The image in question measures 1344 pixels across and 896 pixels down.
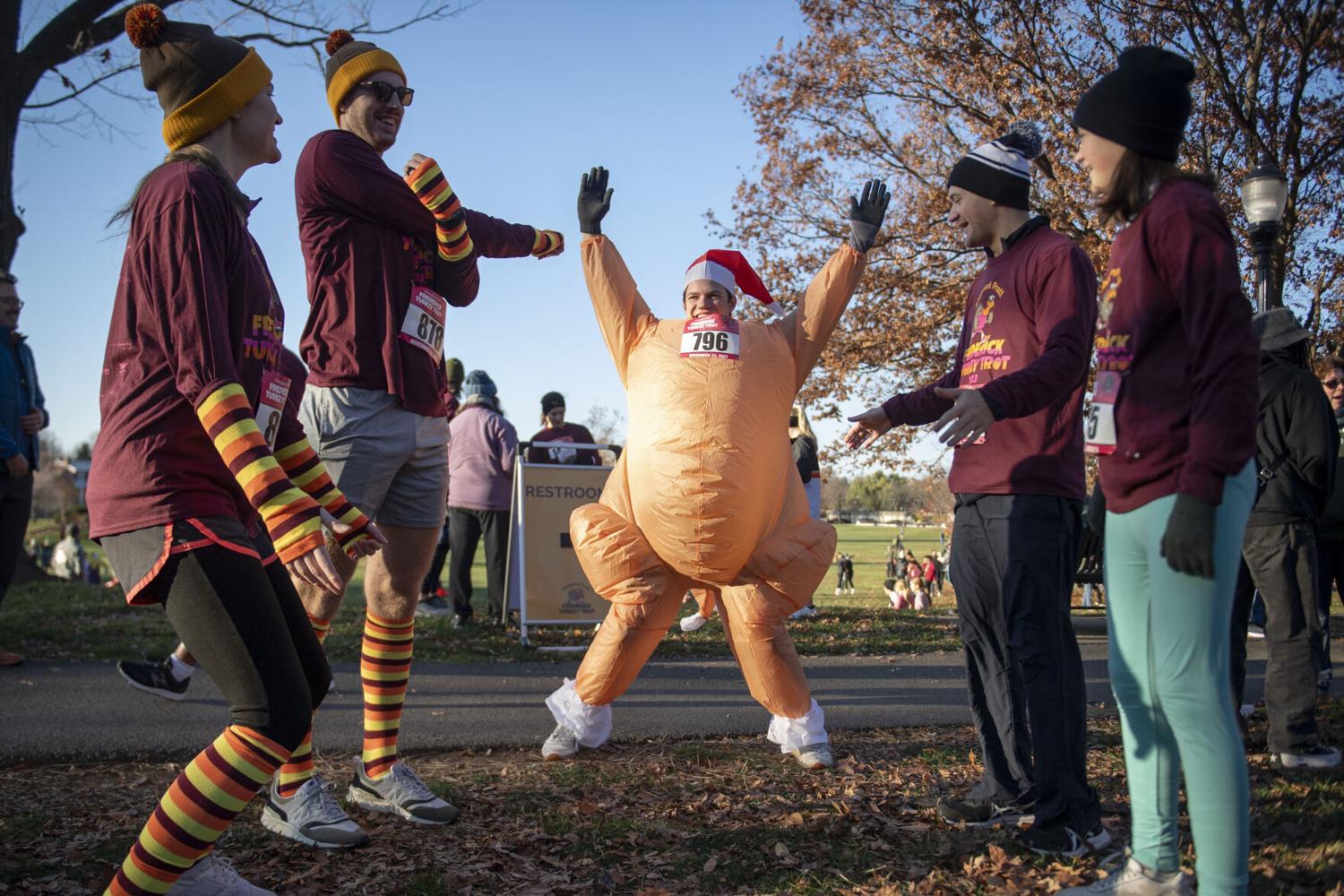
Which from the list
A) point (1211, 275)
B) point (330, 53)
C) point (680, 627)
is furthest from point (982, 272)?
point (680, 627)

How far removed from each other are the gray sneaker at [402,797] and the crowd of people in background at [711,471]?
15 millimetres

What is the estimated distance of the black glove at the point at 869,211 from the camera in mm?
4473

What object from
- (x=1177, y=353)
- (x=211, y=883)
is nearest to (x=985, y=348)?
(x=1177, y=353)

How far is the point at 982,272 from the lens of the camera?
3.69 meters

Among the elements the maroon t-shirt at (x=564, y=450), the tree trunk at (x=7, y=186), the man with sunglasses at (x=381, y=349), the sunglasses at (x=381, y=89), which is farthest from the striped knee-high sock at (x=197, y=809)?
the tree trunk at (x=7, y=186)

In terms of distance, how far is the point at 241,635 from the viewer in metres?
2.53

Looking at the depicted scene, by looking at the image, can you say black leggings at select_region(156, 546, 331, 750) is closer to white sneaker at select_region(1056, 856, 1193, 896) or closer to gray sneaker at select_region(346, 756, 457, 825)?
gray sneaker at select_region(346, 756, 457, 825)

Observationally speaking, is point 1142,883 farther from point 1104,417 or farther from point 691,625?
point 691,625

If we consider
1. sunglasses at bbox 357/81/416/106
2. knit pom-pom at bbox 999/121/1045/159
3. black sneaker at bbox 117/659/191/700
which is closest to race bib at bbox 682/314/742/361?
knit pom-pom at bbox 999/121/1045/159

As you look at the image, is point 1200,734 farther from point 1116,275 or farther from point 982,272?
point 982,272

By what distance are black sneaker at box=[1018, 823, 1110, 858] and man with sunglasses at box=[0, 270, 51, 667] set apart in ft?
18.1

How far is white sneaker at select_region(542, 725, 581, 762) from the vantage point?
4664 mm

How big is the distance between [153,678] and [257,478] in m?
2.94

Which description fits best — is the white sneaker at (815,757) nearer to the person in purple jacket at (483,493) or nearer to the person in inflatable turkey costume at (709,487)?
the person in inflatable turkey costume at (709,487)
